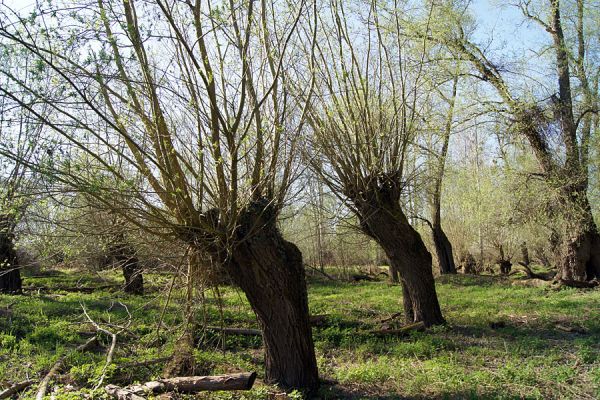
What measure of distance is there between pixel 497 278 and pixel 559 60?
24.4 ft

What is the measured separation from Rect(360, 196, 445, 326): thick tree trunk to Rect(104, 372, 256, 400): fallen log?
13.5 feet

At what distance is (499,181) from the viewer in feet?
49.1

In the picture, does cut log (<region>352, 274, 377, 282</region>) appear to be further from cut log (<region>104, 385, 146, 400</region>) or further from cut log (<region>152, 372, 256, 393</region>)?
cut log (<region>104, 385, 146, 400</region>)

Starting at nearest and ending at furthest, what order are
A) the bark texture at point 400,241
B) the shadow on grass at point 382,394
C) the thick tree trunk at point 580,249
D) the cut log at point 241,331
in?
the shadow on grass at point 382,394 → the cut log at point 241,331 → the bark texture at point 400,241 → the thick tree trunk at point 580,249

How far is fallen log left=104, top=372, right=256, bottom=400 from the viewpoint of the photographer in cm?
465

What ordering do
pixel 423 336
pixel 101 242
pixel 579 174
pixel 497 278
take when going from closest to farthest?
pixel 101 242
pixel 423 336
pixel 579 174
pixel 497 278

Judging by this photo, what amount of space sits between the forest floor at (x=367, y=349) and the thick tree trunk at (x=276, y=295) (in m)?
0.26

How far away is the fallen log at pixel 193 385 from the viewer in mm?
4652

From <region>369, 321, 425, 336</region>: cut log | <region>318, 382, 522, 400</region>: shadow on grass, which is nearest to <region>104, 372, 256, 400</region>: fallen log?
<region>318, 382, 522, 400</region>: shadow on grass

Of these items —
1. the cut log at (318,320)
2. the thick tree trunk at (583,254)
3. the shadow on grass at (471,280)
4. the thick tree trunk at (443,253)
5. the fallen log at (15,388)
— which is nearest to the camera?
the fallen log at (15,388)

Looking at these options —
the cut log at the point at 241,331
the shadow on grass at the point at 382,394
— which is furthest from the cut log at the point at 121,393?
the cut log at the point at 241,331

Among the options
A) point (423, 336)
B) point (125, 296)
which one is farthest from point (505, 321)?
point (125, 296)

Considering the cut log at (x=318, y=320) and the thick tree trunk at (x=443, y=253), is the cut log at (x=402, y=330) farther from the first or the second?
the thick tree trunk at (x=443, y=253)

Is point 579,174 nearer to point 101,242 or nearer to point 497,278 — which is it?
point 497,278
